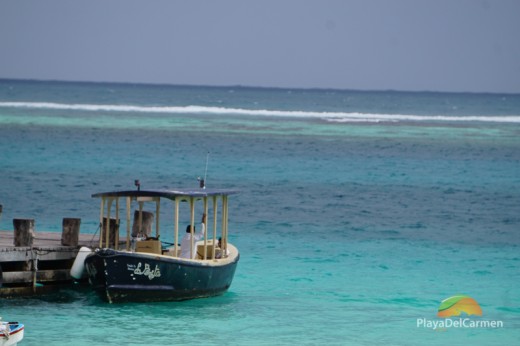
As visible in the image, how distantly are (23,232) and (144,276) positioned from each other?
224 centimetres

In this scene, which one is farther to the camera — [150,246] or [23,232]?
[150,246]

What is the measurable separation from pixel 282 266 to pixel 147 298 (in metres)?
5.09

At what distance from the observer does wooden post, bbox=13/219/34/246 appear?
1717 centimetres

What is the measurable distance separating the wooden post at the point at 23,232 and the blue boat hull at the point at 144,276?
1157 millimetres

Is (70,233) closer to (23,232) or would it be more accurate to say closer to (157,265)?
(23,232)

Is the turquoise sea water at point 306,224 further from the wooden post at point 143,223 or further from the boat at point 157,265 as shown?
the wooden post at point 143,223

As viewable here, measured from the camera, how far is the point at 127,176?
121 ft

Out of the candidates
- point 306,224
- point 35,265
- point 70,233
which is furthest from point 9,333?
point 306,224

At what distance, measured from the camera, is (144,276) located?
→ 54.6 ft

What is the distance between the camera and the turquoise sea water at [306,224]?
1644cm

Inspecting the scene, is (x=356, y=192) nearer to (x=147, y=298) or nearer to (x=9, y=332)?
(x=147, y=298)

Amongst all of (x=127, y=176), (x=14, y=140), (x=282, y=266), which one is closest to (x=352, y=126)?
(x=14, y=140)

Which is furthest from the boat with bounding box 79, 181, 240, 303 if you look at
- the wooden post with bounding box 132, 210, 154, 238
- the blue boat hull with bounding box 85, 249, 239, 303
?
the wooden post with bounding box 132, 210, 154, 238

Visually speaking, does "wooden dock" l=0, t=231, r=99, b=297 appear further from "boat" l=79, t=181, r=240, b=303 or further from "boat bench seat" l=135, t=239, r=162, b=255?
"boat bench seat" l=135, t=239, r=162, b=255
